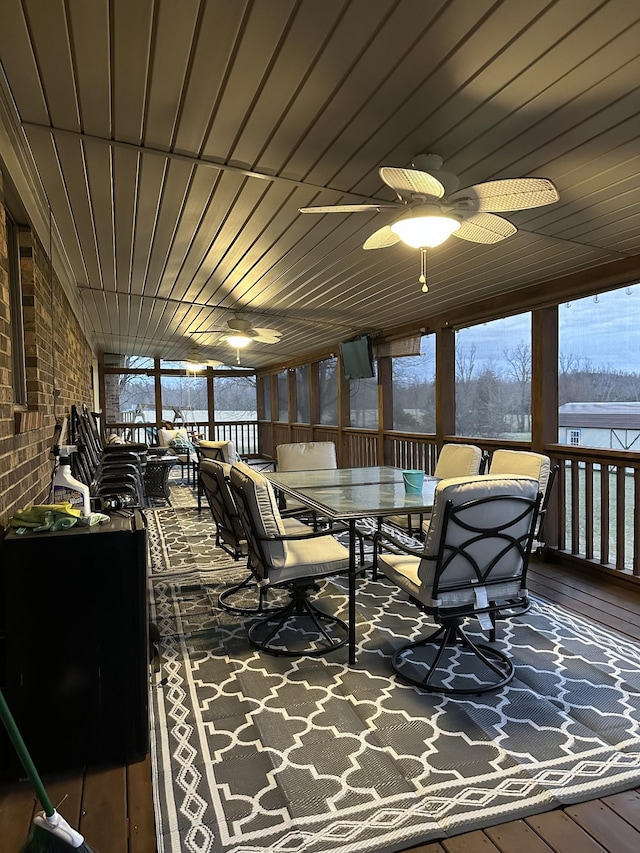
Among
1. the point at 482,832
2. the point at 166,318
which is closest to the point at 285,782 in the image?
the point at 482,832

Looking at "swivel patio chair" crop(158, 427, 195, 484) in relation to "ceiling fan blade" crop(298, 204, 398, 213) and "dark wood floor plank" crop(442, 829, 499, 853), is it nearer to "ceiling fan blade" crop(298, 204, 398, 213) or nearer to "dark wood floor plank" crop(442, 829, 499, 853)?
"ceiling fan blade" crop(298, 204, 398, 213)

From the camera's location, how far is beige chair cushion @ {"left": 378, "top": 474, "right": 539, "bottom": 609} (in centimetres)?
226

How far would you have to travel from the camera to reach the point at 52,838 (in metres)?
1.29

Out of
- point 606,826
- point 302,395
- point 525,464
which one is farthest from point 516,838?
point 302,395

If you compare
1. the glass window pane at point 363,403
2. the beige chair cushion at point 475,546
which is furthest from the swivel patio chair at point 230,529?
the glass window pane at point 363,403

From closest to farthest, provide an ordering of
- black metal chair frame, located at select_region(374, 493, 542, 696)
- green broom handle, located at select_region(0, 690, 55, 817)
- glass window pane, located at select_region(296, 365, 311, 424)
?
green broom handle, located at select_region(0, 690, 55, 817) < black metal chair frame, located at select_region(374, 493, 542, 696) < glass window pane, located at select_region(296, 365, 311, 424)

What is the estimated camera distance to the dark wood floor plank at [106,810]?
1626mm

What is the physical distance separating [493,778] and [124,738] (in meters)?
1.32

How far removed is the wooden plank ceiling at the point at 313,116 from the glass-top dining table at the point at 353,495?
5.25 feet

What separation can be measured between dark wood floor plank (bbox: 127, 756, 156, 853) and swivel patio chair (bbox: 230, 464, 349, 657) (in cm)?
98

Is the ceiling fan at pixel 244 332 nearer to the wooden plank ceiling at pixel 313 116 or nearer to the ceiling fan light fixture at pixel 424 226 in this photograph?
the wooden plank ceiling at pixel 313 116

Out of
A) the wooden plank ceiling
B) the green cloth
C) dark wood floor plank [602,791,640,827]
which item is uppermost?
the wooden plank ceiling

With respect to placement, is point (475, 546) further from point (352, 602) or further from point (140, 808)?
point (140, 808)

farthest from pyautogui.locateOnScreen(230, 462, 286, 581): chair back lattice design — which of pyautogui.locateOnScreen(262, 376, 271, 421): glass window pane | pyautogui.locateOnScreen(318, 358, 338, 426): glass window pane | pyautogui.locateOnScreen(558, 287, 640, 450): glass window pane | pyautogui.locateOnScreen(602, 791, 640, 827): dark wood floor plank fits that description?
pyautogui.locateOnScreen(262, 376, 271, 421): glass window pane
